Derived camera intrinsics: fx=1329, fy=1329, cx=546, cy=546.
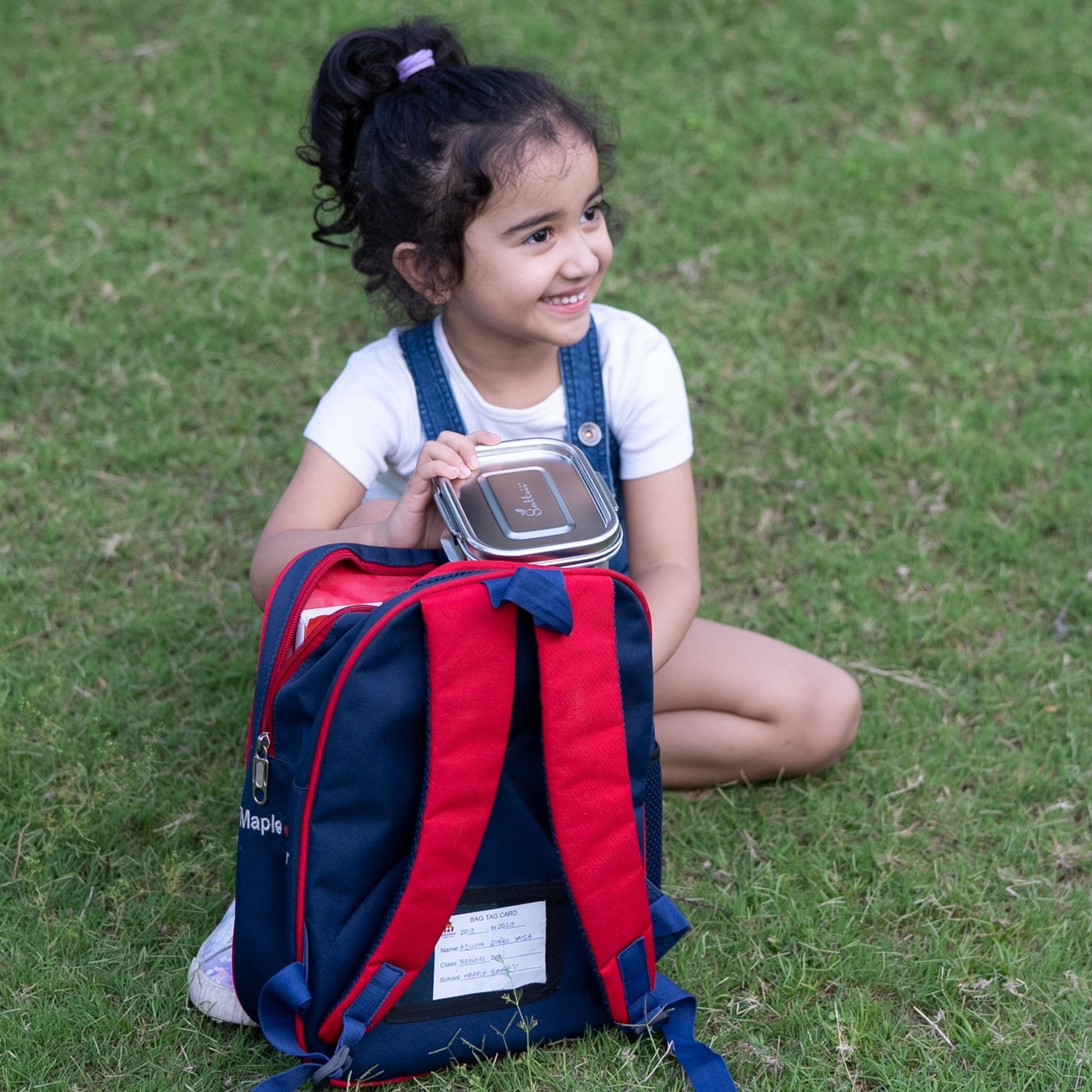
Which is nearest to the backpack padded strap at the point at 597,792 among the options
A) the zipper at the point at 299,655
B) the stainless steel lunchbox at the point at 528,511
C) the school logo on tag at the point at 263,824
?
the stainless steel lunchbox at the point at 528,511

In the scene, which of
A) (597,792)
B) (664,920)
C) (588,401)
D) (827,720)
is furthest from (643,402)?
(664,920)

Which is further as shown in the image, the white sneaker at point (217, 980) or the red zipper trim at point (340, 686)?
the white sneaker at point (217, 980)

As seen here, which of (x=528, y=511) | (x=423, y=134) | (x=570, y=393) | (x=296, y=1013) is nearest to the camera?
(x=296, y=1013)

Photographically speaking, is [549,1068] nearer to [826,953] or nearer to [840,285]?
[826,953]

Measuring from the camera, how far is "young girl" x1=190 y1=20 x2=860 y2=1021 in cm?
230

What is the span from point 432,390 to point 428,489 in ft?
1.41

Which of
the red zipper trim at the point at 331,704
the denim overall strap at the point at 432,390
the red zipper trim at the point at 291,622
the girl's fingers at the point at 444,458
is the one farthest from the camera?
the denim overall strap at the point at 432,390

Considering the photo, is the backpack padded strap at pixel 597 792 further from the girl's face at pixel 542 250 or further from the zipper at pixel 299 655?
the girl's face at pixel 542 250

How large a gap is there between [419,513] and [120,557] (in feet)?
4.56

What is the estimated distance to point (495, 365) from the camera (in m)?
2.54

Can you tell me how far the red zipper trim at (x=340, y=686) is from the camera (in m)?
1.83

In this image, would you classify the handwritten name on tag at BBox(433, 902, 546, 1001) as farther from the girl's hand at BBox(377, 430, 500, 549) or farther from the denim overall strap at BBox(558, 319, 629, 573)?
the denim overall strap at BBox(558, 319, 629, 573)

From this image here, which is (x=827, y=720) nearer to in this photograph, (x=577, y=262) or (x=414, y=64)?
(x=577, y=262)

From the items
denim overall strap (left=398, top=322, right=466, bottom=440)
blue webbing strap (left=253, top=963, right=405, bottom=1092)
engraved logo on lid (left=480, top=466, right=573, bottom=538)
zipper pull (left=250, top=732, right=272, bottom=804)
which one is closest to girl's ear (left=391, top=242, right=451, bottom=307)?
denim overall strap (left=398, top=322, right=466, bottom=440)
